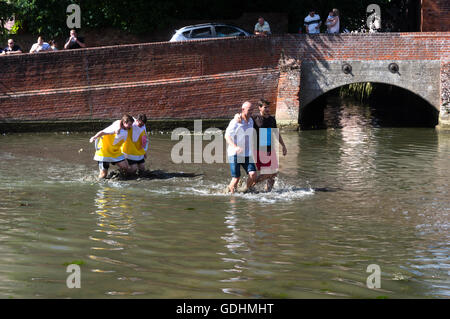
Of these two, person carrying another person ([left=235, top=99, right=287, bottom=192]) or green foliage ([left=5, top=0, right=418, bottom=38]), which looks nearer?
person carrying another person ([left=235, top=99, right=287, bottom=192])

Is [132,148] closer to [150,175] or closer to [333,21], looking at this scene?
[150,175]

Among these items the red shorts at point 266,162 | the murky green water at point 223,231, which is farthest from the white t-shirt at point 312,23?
the red shorts at point 266,162

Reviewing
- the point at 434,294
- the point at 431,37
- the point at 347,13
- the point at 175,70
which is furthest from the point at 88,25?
the point at 434,294

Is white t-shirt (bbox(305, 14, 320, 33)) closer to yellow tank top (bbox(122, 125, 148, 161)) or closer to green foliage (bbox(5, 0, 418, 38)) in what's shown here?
green foliage (bbox(5, 0, 418, 38))

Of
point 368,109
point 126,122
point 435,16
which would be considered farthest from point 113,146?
point 368,109

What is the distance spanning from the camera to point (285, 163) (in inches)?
613

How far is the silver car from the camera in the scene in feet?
74.1

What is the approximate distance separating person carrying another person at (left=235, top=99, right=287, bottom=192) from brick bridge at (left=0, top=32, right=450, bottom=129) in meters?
9.89

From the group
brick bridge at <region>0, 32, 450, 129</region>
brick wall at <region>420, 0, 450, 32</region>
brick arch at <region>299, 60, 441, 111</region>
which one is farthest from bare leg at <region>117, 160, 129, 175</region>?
brick wall at <region>420, 0, 450, 32</region>

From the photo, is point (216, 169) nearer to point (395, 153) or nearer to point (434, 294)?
point (395, 153)

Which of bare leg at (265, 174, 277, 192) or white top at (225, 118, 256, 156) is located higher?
white top at (225, 118, 256, 156)

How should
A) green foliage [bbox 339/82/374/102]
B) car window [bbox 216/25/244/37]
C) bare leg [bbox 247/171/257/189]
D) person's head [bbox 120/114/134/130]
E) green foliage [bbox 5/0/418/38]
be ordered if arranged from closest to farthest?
bare leg [bbox 247/171/257/189], person's head [bbox 120/114/134/130], car window [bbox 216/25/244/37], green foliage [bbox 5/0/418/38], green foliage [bbox 339/82/374/102]

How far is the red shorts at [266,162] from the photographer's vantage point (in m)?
11.8

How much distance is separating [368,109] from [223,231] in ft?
68.7
